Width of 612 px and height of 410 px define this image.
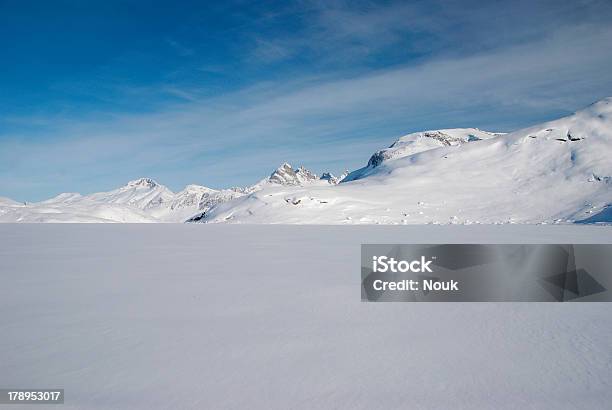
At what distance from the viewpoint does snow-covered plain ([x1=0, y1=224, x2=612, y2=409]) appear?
3707 mm

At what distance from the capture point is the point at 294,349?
4.90m

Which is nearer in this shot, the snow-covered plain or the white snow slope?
the snow-covered plain

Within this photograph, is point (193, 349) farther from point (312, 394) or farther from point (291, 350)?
point (312, 394)

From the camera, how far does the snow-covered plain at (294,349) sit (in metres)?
3.71

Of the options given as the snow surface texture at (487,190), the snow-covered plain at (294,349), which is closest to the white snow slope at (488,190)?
the snow surface texture at (487,190)

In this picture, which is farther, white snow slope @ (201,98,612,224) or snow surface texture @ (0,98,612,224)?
white snow slope @ (201,98,612,224)

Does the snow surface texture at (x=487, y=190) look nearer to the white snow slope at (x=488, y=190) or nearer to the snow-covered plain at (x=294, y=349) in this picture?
the white snow slope at (x=488, y=190)

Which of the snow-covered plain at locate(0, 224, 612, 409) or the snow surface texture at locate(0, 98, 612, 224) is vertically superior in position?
the snow surface texture at locate(0, 98, 612, 224)

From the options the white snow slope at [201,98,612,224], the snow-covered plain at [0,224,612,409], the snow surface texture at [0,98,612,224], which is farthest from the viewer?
the white snow slope at [201,98,612,224]

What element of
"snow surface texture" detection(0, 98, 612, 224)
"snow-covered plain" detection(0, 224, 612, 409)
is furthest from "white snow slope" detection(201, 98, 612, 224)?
"snow-covered plain" detection(0, 224, 612, 409)

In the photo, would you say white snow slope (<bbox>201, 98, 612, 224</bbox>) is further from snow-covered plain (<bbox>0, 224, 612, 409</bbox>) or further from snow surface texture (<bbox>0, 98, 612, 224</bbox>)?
snow-covered plain (<bbox>0, 224, 612, 409</bbox>)

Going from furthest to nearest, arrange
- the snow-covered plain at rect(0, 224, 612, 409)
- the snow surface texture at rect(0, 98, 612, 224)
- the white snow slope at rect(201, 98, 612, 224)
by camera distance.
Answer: the white snow slope at rect(201, 98, 612, 224) → the snow surface texture at rect(0, 98, 612, 224) → the snow-covered plain at rect(0, 224, 612, 409)

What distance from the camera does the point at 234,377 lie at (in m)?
4.09

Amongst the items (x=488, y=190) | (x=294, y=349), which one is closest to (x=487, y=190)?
(x=488, y=190)
